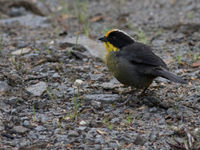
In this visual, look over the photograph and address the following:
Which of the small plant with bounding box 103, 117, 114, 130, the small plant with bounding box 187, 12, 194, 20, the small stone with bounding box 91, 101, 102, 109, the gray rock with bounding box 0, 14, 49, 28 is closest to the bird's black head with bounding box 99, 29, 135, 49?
the small stone with bounding box 91, 101, 102, 109

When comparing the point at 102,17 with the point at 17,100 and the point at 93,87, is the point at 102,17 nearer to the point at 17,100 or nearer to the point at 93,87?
the point at 93,87

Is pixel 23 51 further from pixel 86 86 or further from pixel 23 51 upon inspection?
pixel 86 86

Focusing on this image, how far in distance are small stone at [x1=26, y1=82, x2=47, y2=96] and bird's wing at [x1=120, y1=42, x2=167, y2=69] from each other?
122cm

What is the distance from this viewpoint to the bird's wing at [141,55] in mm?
5156

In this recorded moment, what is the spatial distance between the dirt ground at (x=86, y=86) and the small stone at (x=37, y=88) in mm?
14

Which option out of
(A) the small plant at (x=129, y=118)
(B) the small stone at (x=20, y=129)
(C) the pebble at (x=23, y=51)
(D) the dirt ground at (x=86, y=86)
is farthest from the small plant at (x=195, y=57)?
(B) the small stone at (x=20, y=129)

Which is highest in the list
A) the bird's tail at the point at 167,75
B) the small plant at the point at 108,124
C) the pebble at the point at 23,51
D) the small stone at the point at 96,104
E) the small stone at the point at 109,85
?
the bird's tail at the point at 167,75

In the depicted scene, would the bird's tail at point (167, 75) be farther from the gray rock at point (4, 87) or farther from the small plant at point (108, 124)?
the gray rock at point (4, 87)

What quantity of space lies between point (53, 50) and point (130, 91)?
1.97 metres

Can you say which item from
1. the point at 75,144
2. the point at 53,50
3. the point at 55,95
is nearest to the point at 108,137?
the point at 75,144

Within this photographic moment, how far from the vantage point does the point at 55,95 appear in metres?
5.23

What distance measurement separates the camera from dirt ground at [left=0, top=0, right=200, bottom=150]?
410cm

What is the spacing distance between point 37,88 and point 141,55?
155 cm

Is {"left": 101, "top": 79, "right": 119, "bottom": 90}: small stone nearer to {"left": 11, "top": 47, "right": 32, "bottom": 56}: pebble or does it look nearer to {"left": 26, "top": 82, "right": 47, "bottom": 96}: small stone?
{"left": 26, "top": 82, "right": 47, "bottom": 96}: small stone
